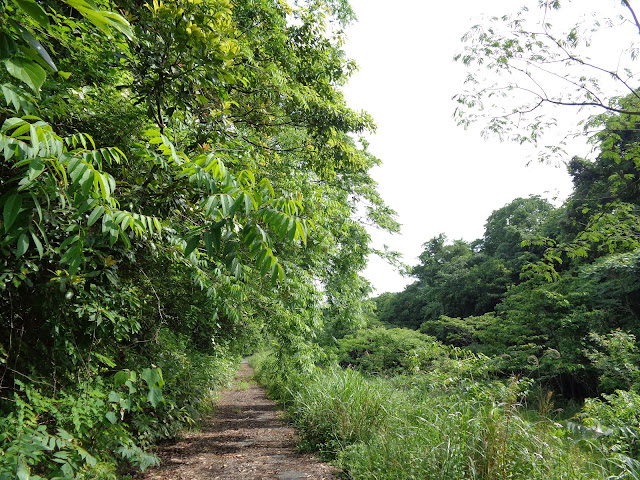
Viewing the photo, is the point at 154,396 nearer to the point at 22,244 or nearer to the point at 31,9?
the point at 22,244

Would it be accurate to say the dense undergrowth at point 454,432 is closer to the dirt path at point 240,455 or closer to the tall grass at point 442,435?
the tall grass at point 442,435

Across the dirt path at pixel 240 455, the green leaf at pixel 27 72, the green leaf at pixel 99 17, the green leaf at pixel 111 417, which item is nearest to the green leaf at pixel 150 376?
the green leaf at pixel 111 417

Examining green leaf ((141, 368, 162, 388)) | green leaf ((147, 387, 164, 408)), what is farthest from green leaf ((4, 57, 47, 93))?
green leaf ((147, 387, 164, 408))

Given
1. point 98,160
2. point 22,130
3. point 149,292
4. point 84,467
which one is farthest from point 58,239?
point 84,467

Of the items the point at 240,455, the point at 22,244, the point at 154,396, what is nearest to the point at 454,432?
the point at 154,396

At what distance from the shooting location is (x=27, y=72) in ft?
2.86

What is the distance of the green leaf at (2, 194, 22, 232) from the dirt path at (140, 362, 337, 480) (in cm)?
502

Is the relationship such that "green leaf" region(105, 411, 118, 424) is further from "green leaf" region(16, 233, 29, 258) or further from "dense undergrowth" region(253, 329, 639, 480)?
"dense undergrowth" region(253, 329, 639, 480)

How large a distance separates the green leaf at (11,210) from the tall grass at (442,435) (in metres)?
3.64

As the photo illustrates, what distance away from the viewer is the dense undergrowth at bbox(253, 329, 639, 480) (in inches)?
122

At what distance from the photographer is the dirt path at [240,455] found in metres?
5.16

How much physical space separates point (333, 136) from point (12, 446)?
5.29m

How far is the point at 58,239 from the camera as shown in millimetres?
2727

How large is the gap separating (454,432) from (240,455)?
14.2 feet
